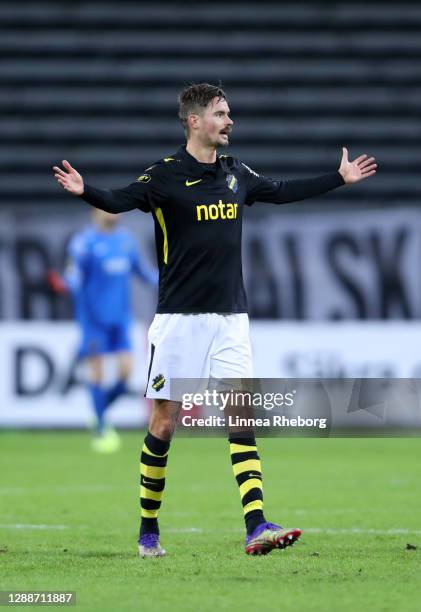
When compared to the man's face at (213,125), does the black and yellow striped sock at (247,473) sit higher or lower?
lower

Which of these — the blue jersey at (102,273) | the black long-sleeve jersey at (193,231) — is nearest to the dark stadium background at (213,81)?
the blue jersey at (102,273)

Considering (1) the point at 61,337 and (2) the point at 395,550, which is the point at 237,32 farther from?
(2) the point at 395,550

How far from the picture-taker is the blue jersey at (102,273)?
13.2 metres

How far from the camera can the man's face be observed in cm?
637

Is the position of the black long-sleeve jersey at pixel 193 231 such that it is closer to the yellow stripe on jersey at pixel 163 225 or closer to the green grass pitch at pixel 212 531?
the yellow stripe on jersey at pixel 163 225

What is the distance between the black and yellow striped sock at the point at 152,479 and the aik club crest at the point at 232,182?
116 centimetres

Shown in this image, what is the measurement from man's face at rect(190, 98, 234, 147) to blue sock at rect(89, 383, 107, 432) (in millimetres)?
7014

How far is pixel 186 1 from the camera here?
19484 millimetres

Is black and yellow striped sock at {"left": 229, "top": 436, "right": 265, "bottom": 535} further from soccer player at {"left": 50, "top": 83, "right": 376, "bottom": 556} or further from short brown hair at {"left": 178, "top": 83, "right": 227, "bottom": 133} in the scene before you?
short brown hair at {"left": 178, "top": 83, "right": 227, "bottom": 133}

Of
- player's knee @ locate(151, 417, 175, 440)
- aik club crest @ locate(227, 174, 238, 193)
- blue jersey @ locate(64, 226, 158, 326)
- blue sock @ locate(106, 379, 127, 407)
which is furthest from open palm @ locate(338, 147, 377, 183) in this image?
blue sock @ locate(106, 379, 127, 407)

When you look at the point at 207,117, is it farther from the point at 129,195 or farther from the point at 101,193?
the point at 101,193

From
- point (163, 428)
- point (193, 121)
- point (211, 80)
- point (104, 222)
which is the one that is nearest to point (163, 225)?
point (193, 121)

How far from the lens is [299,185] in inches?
263

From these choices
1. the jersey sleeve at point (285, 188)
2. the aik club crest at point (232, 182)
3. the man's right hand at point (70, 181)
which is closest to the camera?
the man's right hand at point (70, 181)
